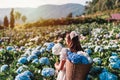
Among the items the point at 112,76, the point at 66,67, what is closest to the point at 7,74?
the point at 66,67

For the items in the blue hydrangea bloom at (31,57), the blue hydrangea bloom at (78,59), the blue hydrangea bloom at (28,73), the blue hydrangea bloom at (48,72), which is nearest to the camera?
the blue hydrangea bloom at (78,59)

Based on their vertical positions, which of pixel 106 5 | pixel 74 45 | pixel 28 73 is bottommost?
pixel 106 5

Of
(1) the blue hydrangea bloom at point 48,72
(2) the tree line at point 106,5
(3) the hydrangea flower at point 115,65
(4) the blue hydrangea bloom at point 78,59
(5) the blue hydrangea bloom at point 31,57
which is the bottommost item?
(2) the tree line at point 106,5

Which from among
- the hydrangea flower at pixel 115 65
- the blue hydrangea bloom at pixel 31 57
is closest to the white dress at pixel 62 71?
the hydrangea flower at pixel 115 65

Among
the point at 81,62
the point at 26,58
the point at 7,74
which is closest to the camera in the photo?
the point at 81,62

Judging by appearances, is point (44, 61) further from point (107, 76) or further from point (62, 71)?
point (107, 76)

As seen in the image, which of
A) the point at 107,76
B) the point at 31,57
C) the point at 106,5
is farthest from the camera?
the point at 106,5

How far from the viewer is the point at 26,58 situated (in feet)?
21.7

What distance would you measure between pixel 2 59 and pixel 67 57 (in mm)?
2698

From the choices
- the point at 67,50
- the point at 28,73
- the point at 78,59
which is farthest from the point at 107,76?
the point at 28,73

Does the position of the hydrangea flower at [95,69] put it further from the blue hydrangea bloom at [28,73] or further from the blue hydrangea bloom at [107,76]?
the blue hydrangea bloom at [28,73]

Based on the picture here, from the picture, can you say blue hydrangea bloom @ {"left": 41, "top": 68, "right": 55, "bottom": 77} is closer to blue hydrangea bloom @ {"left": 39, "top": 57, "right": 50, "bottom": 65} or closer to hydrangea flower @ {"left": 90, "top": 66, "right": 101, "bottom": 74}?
blue hydrangea bloom @ {"left": 39, "top": 57, "right": 50, "bottom": 65}

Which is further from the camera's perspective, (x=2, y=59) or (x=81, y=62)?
(x=2, y=59)

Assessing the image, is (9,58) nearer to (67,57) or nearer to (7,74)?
(7,74)
